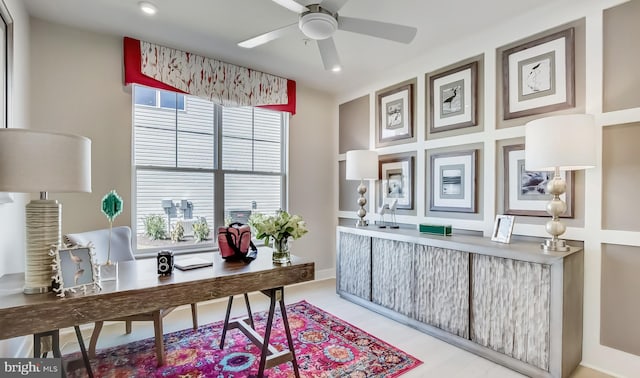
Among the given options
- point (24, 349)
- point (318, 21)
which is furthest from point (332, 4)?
point (24, 349)

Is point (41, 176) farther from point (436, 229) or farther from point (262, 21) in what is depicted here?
point (436, 229)

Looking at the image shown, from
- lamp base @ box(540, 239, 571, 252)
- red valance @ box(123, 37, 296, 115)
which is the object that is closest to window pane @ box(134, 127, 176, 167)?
red valance @ box(123, 37, 296, 115)

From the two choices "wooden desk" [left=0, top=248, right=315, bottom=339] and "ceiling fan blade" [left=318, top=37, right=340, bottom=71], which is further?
"ceiling fan blade" [left=318, top=37, right=340, bottom=71]

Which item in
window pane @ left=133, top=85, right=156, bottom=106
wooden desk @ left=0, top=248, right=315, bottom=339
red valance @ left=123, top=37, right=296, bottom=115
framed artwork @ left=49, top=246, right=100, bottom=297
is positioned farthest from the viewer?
window pane @ left=133, top=85, right=156, bottom=106

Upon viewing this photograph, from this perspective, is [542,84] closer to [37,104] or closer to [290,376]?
[290,376]

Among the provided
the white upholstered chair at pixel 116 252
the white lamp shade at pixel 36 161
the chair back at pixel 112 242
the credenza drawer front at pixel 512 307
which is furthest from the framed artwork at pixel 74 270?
the credenza drawer front at pixel 512 307

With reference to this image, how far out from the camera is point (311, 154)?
4.34m

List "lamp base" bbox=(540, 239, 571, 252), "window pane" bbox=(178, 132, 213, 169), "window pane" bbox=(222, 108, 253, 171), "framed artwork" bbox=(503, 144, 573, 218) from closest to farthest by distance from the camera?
"lamp base" bbox=(540, 239, 571, 252) < "framed artwork" bbox=(503, 144, 573, 218) < "window pane" bbox=(178, 132, 213, 169) < "window pane" bbox=(222, 108, 253, 171)

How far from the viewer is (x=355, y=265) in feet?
11.4

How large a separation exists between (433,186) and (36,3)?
3.83 metres

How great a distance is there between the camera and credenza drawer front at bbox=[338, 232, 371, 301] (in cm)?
332

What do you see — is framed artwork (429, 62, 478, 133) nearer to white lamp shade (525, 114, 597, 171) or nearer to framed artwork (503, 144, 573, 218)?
framed artwork (503, 144, 573, 218)

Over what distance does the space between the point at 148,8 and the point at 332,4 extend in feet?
5.18

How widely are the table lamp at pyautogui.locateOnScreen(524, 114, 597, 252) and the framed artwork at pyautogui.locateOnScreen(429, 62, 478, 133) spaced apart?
828 millimetres
